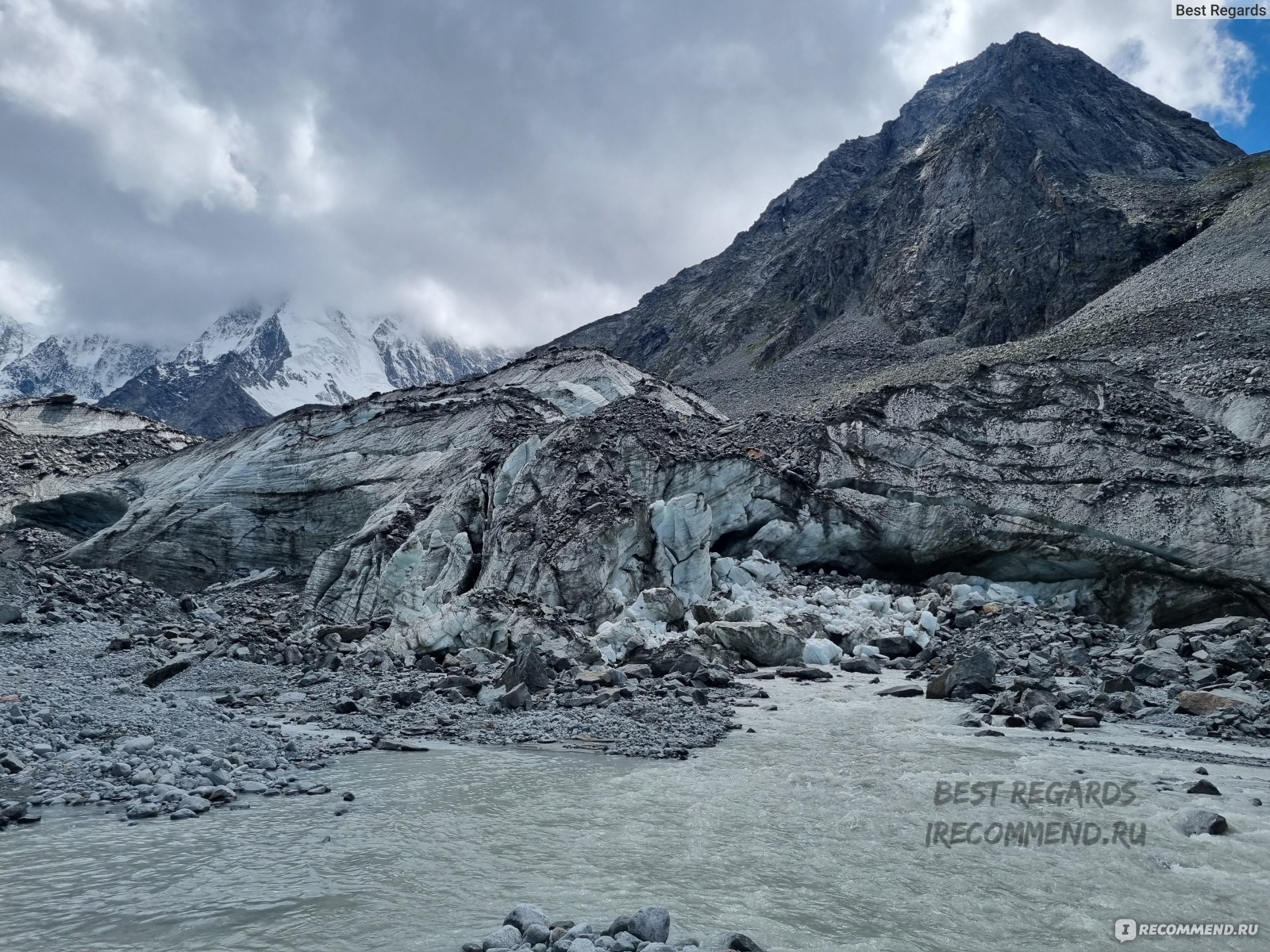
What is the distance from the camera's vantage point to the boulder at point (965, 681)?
51.4 feet

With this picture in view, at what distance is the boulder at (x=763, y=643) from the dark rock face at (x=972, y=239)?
51.3 m

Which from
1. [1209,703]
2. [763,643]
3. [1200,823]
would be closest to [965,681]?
[1209,703]

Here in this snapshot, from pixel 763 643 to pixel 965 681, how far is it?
528cm

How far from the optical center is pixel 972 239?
8644cm

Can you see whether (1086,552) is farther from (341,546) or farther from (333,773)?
(341,546)

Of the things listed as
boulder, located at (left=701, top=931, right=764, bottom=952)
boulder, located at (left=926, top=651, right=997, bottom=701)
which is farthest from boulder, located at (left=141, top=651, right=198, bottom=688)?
boulder, located at (left=926, top=651, right=997, bottom=701)

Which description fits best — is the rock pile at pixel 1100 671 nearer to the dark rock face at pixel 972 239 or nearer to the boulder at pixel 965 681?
the boulder at pixel 965 681

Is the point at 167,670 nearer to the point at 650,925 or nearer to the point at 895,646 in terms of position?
the point at 650,925

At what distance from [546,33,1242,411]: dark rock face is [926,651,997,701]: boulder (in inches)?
2143

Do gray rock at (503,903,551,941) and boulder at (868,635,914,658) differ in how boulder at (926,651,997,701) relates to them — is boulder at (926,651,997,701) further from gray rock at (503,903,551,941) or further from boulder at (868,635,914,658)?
gray rock at (503,903,551,941)

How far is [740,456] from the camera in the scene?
30.2 m

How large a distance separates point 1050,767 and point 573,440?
21.3 m

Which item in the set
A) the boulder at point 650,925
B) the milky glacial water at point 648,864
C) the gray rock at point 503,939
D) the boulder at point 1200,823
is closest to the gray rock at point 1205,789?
the milky glacial water at point 648,864

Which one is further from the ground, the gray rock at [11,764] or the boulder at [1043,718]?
the boulder at [1043,718]
